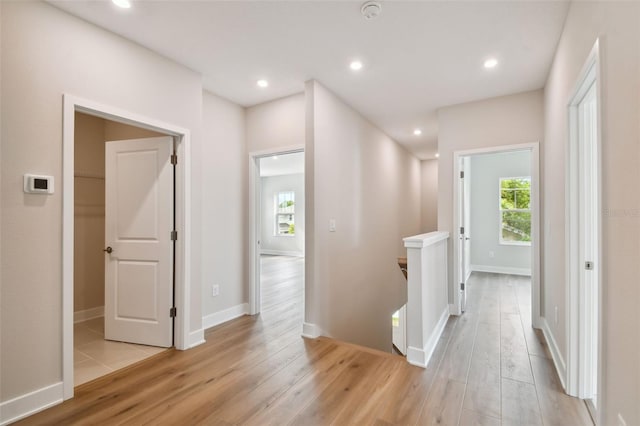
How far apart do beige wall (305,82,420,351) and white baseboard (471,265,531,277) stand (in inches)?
90.6

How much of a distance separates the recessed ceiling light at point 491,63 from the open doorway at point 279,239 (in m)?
2.49

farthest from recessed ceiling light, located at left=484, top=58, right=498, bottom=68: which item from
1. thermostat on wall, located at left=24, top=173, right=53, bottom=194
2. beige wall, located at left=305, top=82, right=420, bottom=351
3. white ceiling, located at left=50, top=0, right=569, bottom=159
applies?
thermostat on wall, located at left=24, top=173, right=53, bottom=194

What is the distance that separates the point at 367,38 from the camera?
8.28ft

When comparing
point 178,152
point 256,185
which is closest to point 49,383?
point 178,152

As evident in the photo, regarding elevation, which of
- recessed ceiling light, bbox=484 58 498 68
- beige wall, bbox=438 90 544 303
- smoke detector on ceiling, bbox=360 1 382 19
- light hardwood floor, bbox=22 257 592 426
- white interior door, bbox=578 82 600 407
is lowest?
light hardwood floor, bbox=22 257 592 426

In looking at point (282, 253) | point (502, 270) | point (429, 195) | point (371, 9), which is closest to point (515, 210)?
point (502, 270)

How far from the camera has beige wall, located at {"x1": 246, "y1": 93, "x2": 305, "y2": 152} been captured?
3674 mm

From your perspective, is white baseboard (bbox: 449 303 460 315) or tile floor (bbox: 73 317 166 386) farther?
white baseboard (bbox: 449 303 460 315)

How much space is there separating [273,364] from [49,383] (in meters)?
1.55

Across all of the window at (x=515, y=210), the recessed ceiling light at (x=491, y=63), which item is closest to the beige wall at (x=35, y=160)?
the recessed ceiling light at (x=491, y=63)

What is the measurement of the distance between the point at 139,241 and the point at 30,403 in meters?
1.43

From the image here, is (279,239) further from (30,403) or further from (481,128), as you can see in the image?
(30,403)

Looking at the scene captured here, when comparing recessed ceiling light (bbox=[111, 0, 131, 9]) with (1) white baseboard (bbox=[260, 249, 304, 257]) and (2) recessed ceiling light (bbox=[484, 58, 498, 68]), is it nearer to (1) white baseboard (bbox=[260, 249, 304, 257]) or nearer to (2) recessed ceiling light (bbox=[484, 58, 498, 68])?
(2) recessed ceiling light (bbox=[484, 58, 498, 68])

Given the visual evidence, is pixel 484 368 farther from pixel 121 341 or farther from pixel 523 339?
pixel 121 341
